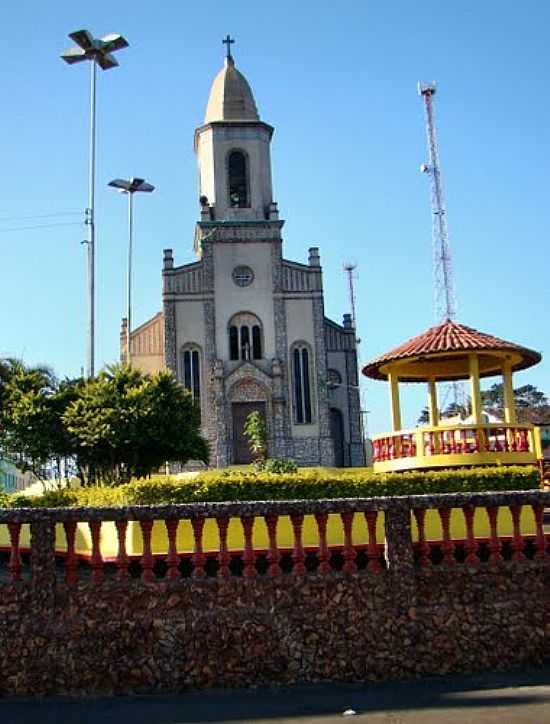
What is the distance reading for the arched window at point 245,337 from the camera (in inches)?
1719

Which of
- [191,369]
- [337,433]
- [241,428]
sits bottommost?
[337,433]

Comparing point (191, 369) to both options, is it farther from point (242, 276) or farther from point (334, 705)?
point (334, 705)

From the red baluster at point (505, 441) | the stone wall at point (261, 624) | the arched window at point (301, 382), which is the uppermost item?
the arched window at point (301, 382)

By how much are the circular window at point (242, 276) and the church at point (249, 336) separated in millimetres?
50

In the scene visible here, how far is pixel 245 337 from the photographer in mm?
43906

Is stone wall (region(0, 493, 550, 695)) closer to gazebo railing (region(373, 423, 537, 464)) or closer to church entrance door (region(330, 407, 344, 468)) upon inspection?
gazebo railing (region(373, 423, 537, 464))

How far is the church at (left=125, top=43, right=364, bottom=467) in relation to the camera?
1686 inches

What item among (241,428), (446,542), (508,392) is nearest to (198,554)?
(446,542)

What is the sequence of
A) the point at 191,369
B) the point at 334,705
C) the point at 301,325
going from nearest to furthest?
the point at 334,705
the point at 191,369
the point at 301,325

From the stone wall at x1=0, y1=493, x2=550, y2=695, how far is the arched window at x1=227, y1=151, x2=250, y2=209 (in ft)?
132

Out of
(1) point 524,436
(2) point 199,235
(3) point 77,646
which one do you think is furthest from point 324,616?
(2) point 199,235

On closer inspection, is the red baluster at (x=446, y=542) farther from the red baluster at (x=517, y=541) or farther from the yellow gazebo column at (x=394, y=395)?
the yellow gazebo column at (x=394, y=395)

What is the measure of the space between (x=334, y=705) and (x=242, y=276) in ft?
125

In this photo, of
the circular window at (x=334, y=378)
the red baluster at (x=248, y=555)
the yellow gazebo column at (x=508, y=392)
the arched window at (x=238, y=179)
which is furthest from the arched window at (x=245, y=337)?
the red baluster at (x=248, y=555)
